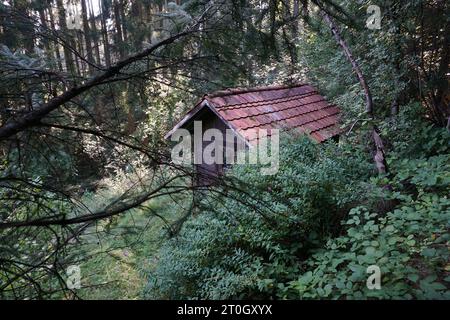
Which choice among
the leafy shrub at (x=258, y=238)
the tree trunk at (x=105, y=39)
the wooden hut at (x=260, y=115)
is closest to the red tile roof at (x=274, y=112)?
the wooden hut at (x=260, y=115)

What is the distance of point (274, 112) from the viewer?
7.34 meters

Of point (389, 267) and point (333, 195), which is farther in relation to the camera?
point (333, 195)

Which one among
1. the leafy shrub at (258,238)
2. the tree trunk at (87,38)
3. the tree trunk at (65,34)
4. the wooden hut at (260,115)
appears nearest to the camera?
the tree trunk at (87,38)

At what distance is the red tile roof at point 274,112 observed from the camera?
6.38 meters

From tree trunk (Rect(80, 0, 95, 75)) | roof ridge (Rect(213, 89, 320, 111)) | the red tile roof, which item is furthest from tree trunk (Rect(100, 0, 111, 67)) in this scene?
roof ridge (Rect(213, 89, 320, 111))

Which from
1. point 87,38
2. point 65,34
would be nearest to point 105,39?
point 87,38

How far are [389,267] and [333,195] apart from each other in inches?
70.0

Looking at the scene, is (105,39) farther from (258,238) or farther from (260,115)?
(260,115)

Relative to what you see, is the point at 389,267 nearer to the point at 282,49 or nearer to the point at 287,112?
the point at 282,49

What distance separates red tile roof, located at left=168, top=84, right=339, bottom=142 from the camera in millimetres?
6375

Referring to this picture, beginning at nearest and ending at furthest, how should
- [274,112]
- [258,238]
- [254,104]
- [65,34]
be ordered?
[65,34], [258,238], [254,104], [274,112]

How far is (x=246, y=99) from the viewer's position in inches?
286

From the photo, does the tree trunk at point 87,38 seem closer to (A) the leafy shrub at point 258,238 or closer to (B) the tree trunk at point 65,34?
(B) the tree trunk at point 65,34
